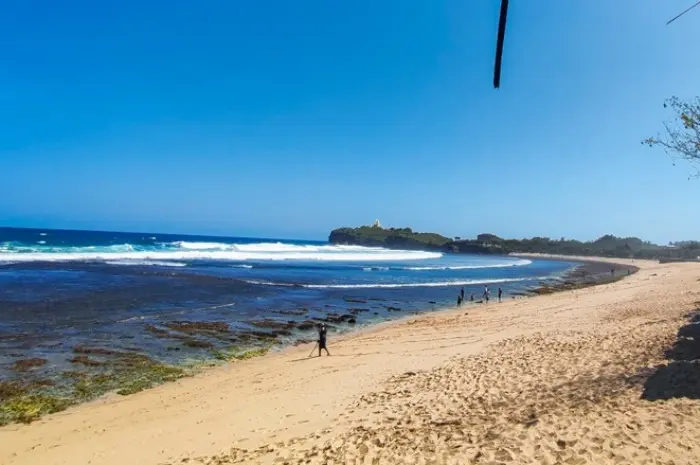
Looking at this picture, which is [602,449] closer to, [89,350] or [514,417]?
[514,417]

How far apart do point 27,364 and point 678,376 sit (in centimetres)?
1759

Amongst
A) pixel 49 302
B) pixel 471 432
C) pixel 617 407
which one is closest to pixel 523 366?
pixel 617 407


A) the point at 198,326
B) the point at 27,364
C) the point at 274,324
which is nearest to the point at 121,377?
the point at 27,364

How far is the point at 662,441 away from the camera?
20.6ft

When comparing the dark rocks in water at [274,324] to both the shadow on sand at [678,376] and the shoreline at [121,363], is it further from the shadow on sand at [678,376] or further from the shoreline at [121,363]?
the shadow on sand at [678,376]

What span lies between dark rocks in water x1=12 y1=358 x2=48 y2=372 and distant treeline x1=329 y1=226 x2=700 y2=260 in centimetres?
12723

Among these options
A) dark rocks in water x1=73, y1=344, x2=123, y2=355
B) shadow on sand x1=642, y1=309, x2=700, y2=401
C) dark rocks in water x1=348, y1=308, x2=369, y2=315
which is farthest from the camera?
dark rocks in water x1=348, y1=308, x2=369, y2=315

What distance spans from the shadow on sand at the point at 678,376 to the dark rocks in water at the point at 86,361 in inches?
592

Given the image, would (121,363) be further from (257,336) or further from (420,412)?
(420,412)

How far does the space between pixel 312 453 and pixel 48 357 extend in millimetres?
12250

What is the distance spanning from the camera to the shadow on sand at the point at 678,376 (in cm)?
803

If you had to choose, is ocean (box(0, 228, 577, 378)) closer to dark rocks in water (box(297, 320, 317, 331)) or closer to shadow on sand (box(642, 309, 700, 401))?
dark rocks in water (box(297, 320, 317, 331))

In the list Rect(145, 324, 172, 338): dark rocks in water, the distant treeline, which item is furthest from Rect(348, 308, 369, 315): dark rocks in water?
the distant treeline

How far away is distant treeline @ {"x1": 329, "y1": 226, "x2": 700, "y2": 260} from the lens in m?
126
